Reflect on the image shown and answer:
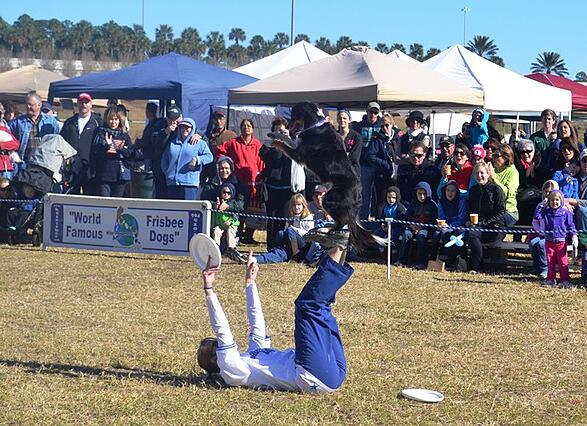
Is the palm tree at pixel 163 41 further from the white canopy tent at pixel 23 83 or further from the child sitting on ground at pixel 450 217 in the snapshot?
the child sitting on ground at pixel 450 217

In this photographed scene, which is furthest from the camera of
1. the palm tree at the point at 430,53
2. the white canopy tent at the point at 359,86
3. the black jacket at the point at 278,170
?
the palm tree at the point at 430,53

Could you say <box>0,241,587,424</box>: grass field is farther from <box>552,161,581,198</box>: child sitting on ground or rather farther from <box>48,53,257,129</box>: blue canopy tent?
<box>48,53,257,129</box>: blue canopy tent

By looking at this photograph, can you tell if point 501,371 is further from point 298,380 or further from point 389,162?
point 389,162

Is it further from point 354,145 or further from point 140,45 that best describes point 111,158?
A: point 140,45

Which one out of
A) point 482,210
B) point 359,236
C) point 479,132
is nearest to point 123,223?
point 482,210

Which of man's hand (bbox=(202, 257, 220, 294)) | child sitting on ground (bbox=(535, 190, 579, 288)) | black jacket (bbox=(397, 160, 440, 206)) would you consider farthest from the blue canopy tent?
man's hand (bbox=(202, 257, 220, 294))

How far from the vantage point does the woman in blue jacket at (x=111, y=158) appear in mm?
14828

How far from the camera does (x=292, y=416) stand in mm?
6102

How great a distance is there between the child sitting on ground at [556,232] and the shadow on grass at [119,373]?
576 cm

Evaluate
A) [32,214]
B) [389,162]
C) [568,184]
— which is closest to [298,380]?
[568,184]

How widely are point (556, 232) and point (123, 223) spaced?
5.46 metres

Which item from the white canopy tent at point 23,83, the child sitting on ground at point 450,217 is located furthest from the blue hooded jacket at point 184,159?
the white canopy tent at point 23,83

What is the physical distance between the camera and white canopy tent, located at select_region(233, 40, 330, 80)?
23.4 m

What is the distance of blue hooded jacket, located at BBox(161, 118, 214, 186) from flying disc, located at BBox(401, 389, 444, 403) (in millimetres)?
7773
